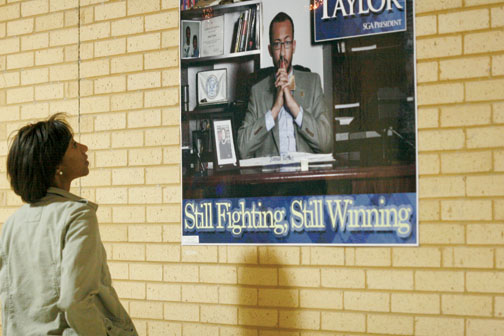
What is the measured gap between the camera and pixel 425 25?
3.15 metres

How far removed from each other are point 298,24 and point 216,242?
4.55ft

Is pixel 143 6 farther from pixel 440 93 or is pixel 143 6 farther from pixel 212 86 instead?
pixel 440 93

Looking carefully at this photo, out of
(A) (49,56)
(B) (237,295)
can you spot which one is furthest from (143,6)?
(B) (237,295)

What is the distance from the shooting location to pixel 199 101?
3770 mm

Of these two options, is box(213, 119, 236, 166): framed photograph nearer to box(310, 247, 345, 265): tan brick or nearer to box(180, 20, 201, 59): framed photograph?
box(180, 20, 201, 59): framed photograph

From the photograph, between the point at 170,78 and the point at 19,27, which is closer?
the point at 170,78

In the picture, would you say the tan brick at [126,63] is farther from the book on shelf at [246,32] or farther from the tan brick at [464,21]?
the tan brick at [464,21]

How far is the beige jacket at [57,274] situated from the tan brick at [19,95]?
6.53 ft

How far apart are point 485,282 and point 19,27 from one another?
3608 millimetres

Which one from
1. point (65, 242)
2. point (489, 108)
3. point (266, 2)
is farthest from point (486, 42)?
point (65, 242)

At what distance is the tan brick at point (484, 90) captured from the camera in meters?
2.98

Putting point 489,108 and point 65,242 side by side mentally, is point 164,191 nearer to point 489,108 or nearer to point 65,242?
point 65,242

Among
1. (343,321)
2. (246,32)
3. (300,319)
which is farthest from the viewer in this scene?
(246,32)

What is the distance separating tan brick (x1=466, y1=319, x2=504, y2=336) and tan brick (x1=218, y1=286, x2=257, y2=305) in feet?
3.95
